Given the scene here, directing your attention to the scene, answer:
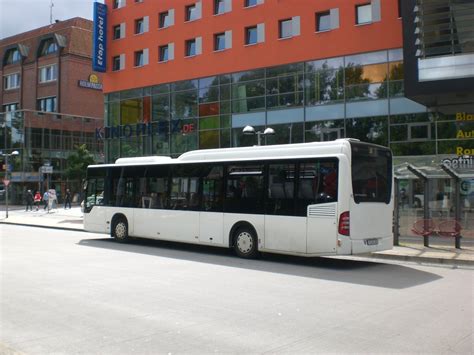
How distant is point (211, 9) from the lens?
32.8 meters

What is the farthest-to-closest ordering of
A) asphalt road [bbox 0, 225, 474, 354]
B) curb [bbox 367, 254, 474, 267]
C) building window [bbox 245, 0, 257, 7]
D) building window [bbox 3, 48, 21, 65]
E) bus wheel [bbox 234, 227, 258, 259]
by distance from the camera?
1. building window [bbox 3, 48, 21, 65]
2. building window [bbox 245, 0, 257, 7]
3. bus wheel [bbox 234, 227, 258, 259]
4. curb [bbox 367, 254, 474, 267]
5. asphalt road [bbox 0, 225, 474, 354]

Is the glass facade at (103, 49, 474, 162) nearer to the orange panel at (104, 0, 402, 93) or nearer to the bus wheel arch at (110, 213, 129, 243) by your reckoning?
the orange panel at (104, 0, 402, 93)

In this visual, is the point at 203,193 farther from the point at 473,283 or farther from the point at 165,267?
the point at 473,283

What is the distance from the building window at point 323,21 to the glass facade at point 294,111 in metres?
1.80

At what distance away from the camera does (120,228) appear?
17422 millimetres

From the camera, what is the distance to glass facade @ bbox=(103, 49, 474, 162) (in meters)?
25.2

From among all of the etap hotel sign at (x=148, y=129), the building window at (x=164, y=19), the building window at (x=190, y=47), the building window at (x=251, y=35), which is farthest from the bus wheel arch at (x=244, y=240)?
the building window at (x=164, y=19)

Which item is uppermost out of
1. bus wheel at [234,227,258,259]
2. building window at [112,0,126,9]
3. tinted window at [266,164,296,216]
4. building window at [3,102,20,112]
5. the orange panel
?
building window at [112,0,126,9]

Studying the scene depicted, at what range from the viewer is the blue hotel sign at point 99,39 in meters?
37.9

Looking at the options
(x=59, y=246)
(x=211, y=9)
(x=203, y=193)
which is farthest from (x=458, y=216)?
(x=211, y=9)

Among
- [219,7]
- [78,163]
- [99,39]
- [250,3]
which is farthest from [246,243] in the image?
[78,163]

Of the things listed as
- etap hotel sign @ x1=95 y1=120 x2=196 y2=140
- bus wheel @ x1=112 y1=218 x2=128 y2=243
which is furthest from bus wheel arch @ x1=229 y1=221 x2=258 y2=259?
etap hotel sign @ x1=95 y1=120 x2=196 y2=140

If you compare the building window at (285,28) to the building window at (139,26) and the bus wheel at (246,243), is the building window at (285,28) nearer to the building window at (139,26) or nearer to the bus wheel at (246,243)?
the building window at (139,26)

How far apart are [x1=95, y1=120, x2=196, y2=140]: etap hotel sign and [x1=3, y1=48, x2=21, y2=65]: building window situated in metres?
34.1
